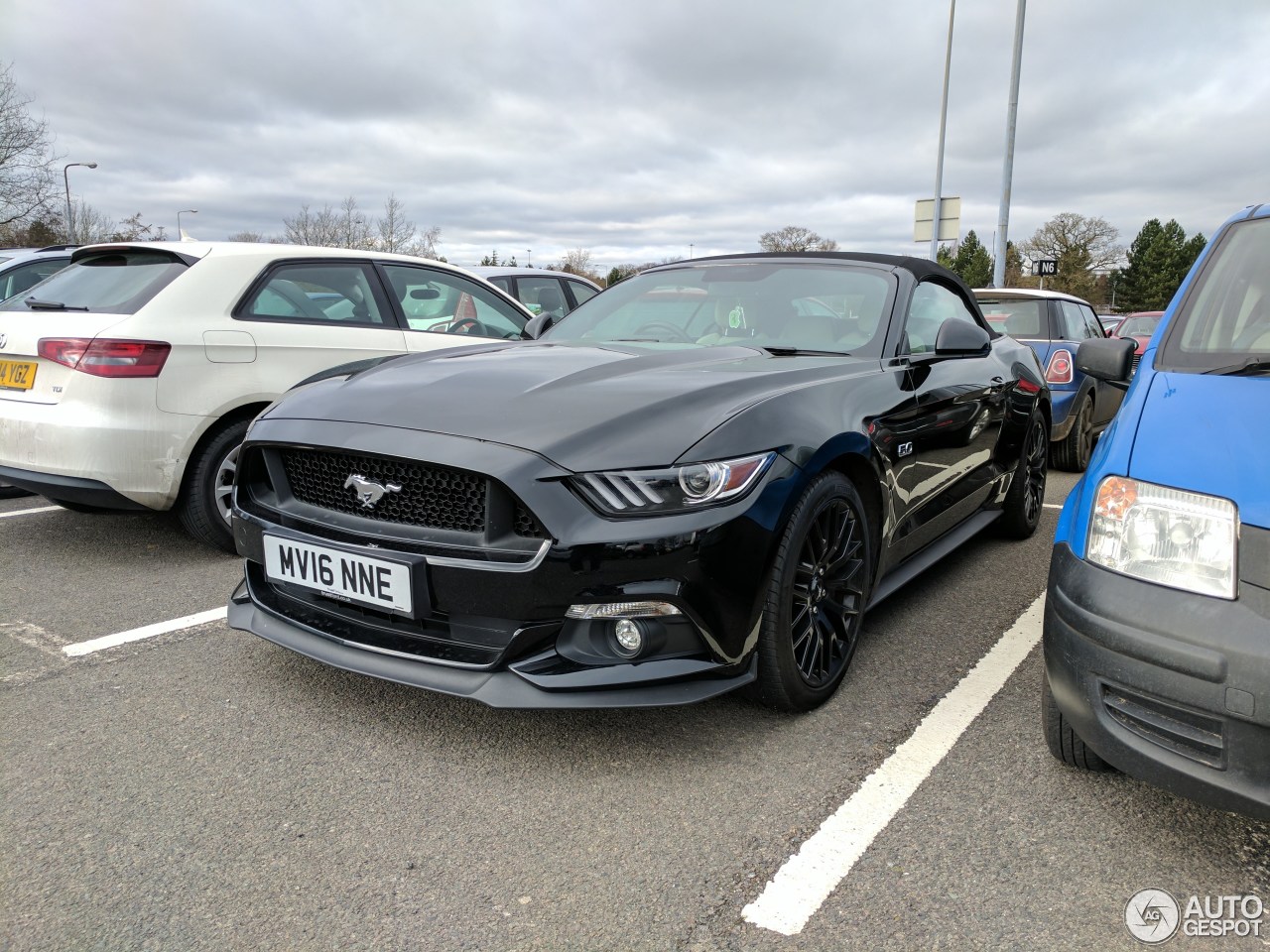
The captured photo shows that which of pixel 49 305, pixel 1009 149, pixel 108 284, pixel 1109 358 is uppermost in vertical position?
pixel 1009 149

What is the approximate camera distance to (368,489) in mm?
2430

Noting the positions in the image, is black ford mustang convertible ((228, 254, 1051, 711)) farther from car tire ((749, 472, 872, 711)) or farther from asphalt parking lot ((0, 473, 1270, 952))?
asphalt parking lot ((0, 473, 1270, 952))

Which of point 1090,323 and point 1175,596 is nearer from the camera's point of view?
point 1175,596

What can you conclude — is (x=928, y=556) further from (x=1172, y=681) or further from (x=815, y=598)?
(x=1172, y=681)

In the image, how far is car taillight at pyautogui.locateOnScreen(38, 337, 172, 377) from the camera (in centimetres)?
383

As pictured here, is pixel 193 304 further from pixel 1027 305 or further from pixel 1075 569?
pixel 1027 305

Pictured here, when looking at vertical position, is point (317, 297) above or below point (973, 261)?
below

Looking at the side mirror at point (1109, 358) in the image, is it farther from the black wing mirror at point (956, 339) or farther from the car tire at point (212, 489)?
the car tire at point (212, 489)

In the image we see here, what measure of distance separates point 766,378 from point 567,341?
115cm

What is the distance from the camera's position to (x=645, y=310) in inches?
149

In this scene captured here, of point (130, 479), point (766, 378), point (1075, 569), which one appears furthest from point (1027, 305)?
point (130, 479)

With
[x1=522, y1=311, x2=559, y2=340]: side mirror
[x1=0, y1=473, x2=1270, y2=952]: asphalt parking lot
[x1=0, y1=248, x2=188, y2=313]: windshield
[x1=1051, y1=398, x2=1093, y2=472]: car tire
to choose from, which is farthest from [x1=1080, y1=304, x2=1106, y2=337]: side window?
[x1=0, y1=248, x2=188, y2=313]: windshield

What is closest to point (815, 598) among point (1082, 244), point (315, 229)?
point (315, 229)

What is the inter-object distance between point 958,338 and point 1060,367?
417cm
